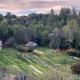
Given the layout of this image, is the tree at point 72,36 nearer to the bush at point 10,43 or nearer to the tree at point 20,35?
the tree at point 20,35

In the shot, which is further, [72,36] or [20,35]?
[20,35]

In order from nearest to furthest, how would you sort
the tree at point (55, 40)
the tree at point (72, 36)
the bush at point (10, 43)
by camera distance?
the bush at point (10, 43) → the tree at point (72, 36) → the tree at point (55, 40)

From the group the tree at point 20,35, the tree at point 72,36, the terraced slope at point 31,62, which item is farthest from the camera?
the tree at point 20,35

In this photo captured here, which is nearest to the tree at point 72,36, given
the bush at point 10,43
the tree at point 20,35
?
the tree at point 20,35

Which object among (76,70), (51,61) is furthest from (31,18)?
(76,70)

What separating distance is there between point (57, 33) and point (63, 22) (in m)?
21.1

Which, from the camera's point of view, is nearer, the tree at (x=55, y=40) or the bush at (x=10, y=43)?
the bush at (x=10, y=43)

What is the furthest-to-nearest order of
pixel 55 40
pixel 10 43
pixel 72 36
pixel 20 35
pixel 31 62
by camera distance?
pixel 20 35
pixel 72 36
pixel 55 40
pixel 10 43
pixel 31 62

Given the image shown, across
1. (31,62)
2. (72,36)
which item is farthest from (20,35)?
(31,62)

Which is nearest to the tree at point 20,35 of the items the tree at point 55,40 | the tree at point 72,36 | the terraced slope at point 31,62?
the tree at point 55,40

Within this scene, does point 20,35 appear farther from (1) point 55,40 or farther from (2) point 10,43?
(1) point 55,40

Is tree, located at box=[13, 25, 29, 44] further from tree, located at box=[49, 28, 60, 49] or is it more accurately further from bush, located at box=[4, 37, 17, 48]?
tree, located at box=[49, 28, 60, 49]

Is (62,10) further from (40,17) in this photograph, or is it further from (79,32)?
(79,32)

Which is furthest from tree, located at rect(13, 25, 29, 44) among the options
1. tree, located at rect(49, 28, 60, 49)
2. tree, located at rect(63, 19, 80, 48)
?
tree, located at rect(63, 19, 80, 48)
